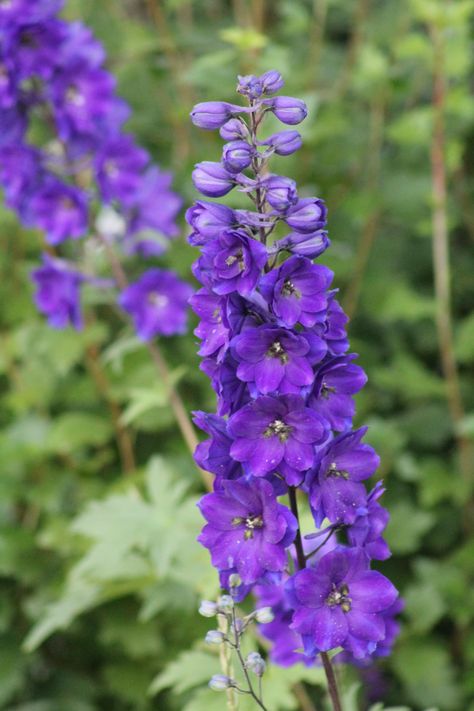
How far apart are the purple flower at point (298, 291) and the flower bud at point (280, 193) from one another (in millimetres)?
114

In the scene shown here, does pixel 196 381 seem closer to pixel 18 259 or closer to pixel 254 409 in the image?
pixel 18 259

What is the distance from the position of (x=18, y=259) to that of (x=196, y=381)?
1.20 meters

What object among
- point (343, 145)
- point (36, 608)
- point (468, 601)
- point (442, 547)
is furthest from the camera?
point (343, 145)

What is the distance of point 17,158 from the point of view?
3672 mm

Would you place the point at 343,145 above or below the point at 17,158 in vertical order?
below

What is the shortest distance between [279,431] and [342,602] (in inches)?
13.6

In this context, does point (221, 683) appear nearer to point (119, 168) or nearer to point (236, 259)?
point (236, 259)

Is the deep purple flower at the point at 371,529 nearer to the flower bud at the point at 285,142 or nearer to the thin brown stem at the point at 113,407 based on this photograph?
the flower bud at the point at 285,142

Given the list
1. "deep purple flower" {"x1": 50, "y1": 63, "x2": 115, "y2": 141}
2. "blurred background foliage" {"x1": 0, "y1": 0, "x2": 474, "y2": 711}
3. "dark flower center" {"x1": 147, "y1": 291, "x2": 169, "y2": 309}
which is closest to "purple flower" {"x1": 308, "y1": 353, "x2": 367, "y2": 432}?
"blurred background foliage" {"x1": 0, "y1": 0, "x2": 474, "y2": 711}

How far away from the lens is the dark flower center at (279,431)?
1.66 metres

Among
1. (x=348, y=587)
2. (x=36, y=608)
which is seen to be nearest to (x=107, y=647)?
(x=36, y=608)

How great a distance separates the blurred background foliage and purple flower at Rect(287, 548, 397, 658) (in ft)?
3.39

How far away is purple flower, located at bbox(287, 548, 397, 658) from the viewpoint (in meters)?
1.71

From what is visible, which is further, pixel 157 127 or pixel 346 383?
pixel 157 127
